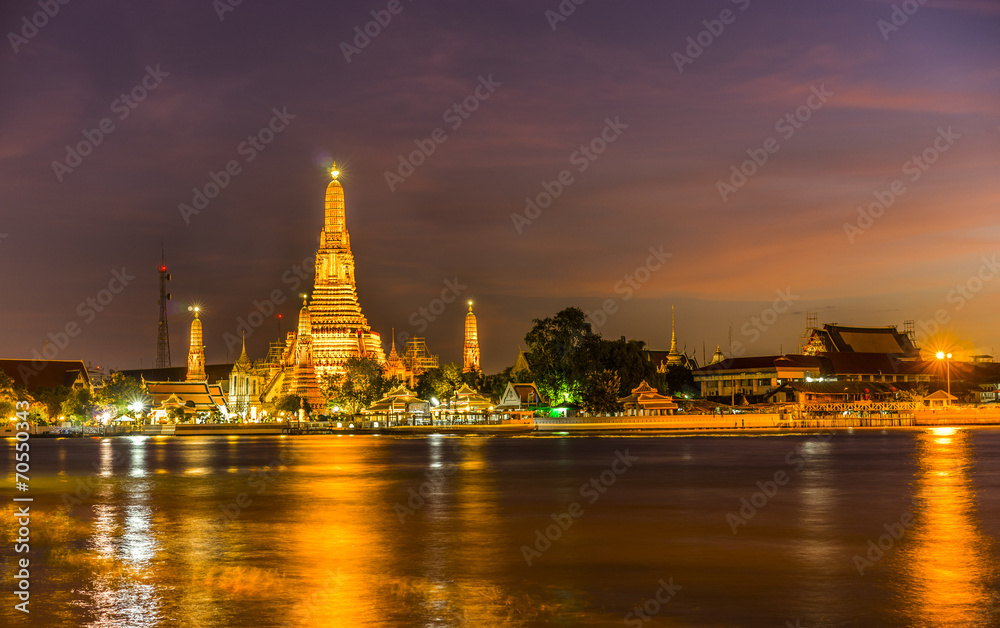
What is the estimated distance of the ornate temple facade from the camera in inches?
4847

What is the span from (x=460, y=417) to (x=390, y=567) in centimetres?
8048

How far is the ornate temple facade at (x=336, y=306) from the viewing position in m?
123

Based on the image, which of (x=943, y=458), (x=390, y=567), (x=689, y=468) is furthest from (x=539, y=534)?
(x=943, y=458)

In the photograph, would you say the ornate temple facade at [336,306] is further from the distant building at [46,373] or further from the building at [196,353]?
the building at [196,353]

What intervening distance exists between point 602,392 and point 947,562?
71019 mm

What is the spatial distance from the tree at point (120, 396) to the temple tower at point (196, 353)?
4135 cm

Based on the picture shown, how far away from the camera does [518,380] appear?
352 ft

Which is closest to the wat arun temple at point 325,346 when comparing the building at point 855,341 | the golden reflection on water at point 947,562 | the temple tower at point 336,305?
the temple tower at point 336,305

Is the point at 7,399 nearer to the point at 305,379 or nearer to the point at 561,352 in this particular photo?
the point at 305,379

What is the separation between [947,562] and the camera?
1636 cm

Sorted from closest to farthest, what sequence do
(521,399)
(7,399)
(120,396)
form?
(7,399) < (521,399) < (120,396)

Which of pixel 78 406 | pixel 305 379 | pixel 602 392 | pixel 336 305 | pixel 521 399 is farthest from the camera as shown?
pixel 336 305

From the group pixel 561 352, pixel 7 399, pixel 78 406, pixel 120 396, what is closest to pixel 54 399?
pixel 78 406

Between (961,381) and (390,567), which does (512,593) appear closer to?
(390,567)
